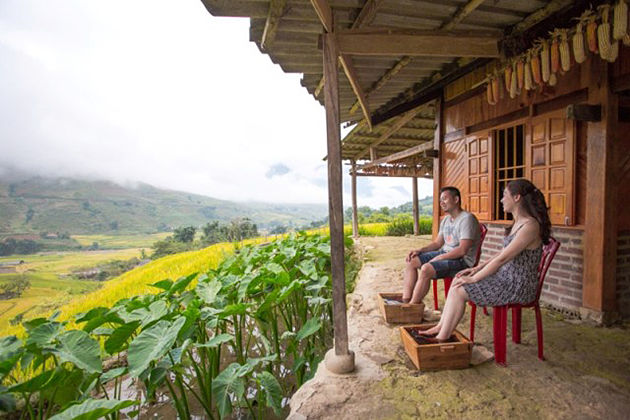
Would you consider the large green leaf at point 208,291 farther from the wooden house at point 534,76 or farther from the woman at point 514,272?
the woman at point 514,272

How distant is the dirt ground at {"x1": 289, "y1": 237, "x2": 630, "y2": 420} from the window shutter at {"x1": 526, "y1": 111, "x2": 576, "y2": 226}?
→ 124 cm

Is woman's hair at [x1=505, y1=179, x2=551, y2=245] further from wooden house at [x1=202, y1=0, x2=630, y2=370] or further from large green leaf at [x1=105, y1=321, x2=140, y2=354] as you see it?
large green leaf at [x1=105, y1=321, x2=140, y2=354]

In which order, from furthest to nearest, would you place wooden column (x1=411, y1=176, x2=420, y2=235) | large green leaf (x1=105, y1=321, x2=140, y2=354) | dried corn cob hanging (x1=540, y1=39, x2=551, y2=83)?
wooden column (x1=411, y1=176, x2=420, y2=235) → dried corn cob hanging (x1=540, y1=39, x2=551, y2=83) → large green leaf (x1=105, y1=321, x2=140, y2=354)

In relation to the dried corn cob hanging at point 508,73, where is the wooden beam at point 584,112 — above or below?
below

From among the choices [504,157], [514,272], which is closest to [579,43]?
[514,272]

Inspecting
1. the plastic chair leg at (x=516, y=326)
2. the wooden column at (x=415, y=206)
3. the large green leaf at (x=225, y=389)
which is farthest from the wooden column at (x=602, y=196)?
the wooden column at (x=415, y=206)

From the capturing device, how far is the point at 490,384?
207cm

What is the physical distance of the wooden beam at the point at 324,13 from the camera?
2062 millimetres

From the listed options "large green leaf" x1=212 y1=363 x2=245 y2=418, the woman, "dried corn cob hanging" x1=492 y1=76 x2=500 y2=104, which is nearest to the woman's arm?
the woman

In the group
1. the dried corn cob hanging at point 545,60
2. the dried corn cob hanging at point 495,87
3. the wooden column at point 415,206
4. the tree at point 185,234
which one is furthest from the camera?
the tree at point 185,234

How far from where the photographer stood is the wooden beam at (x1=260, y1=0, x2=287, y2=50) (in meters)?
2.40

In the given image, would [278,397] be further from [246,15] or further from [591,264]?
[591,264]

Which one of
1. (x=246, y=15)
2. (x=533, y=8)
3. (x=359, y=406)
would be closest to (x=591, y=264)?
(x=533, y=8)

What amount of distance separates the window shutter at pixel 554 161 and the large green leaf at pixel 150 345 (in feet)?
12.4
